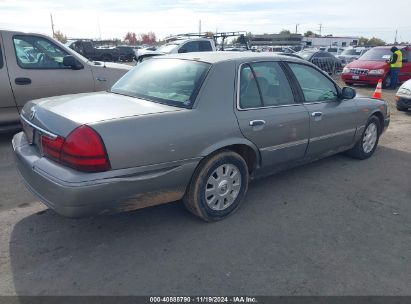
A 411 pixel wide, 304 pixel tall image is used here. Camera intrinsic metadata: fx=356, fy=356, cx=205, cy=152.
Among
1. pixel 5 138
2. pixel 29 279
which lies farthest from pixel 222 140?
pixel 5 138

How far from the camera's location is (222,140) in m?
3.28

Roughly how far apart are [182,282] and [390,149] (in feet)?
16.4

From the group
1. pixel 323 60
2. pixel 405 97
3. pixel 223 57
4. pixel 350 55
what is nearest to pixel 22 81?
pixel 223 57

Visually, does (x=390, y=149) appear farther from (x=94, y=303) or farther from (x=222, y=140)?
(x=94, y=303)

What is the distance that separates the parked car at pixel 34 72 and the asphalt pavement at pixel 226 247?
1.73 meters

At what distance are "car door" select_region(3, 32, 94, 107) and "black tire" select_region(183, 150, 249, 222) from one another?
369 centimetres

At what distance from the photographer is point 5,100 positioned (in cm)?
551

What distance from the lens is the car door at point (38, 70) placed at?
18.2ft

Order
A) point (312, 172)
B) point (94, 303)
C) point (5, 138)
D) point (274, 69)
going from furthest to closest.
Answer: point (5, 138) → point (312, 172) → point (274, 69) → point (94, 303)

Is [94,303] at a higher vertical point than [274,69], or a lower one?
lower

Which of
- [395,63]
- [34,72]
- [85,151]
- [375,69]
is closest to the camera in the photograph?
[85,151]

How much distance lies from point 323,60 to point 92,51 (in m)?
16.4

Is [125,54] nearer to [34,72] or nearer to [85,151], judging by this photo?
[34,72]

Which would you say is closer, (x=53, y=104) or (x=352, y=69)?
(x=53, y=104)
